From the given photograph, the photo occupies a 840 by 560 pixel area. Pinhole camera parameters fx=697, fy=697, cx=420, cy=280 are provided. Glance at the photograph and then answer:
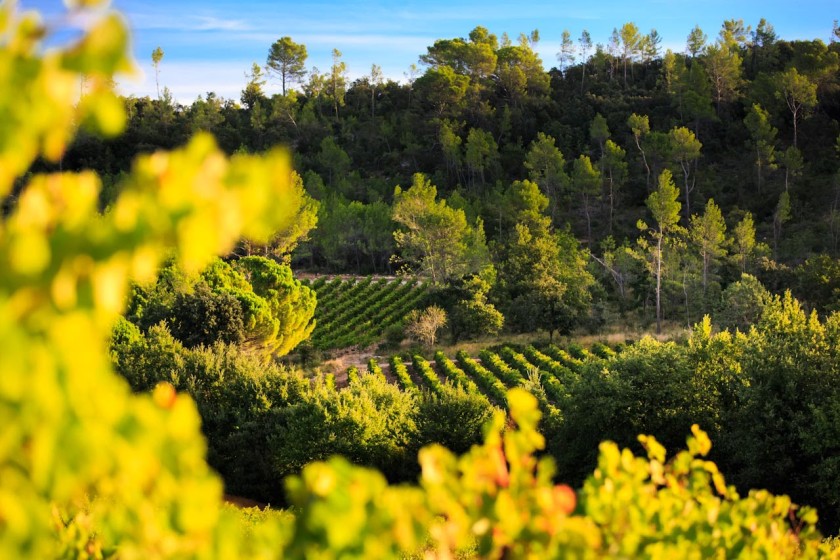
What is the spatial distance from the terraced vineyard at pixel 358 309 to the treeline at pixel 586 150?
2555 millimetres

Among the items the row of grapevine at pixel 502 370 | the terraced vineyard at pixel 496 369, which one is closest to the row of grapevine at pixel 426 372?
the terraced vineyard at pixel 496 369

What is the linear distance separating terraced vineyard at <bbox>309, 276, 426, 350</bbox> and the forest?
0.75 feet

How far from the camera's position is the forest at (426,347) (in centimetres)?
116

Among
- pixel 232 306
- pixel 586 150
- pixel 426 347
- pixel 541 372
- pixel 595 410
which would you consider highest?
pixel 586 150

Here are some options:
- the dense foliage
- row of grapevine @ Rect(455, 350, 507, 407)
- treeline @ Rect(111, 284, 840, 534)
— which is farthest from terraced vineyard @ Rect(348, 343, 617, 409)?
treeline @ Rect(111, 284, 840, 534)

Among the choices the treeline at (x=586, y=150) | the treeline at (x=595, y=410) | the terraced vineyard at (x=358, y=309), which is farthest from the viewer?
the treeline at (x=586, y=150)

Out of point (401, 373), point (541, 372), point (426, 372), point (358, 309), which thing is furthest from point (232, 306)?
point (358, 309)

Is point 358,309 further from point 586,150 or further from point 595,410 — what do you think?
point 586,150

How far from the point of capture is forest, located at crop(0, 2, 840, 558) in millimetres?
1157

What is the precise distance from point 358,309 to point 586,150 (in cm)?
3281

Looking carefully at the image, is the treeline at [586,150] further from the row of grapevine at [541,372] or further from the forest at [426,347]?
the row of grapevine at [541,372]

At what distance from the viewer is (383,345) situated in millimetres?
33844

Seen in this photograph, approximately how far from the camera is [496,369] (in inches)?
1082

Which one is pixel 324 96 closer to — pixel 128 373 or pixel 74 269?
pixel 128 373
